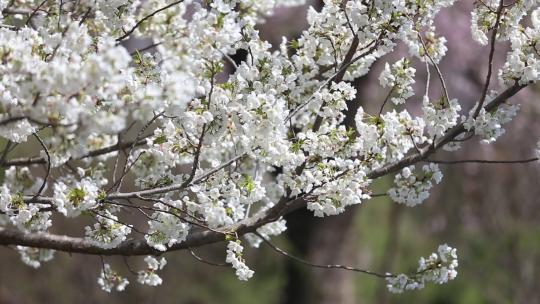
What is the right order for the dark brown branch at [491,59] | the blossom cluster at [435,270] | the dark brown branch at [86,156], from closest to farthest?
the dark brown branch at [491,59] < the blossom cluster at [435,270] < the dark brown branch at [86,156]

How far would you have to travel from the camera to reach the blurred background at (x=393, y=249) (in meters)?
8.07

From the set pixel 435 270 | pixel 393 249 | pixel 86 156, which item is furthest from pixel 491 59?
pixel 393 249

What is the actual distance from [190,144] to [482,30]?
1259mm

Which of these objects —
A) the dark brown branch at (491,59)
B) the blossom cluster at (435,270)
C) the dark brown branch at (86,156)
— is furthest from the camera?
the dark brown branch at (86,156)

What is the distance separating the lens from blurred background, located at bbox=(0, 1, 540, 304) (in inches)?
318

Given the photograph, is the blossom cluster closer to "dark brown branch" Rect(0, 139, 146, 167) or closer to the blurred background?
"dark brown branch" Rect(0, 139, 146, 167)

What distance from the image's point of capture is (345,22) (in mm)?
3117

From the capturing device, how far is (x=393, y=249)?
9.83 metres

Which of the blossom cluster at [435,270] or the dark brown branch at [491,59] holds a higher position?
the dark brown branch at [491,59]

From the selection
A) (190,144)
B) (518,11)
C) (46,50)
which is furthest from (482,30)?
(46,50)

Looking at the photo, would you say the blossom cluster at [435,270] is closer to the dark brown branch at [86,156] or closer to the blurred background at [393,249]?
the dark brown branch at [86,156]

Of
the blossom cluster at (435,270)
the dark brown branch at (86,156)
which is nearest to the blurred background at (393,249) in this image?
the dark brown branch at (86,156)

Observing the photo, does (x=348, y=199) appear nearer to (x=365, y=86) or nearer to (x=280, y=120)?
(x=280, y=120)

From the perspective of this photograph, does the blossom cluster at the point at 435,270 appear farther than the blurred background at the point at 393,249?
No
